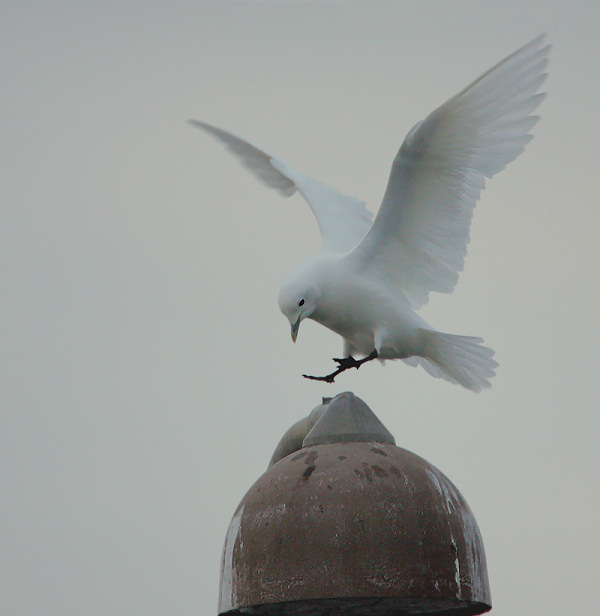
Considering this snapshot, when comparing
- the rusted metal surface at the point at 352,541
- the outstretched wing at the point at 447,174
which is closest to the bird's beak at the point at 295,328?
the outstretched wing at the point at 447,174

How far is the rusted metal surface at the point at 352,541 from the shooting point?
406 centimetres

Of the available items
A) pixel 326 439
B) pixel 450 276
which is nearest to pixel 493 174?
pixel 450 276

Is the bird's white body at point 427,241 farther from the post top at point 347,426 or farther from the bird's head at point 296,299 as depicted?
the post top at point 347,426

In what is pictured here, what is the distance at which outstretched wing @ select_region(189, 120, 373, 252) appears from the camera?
8.26 metres

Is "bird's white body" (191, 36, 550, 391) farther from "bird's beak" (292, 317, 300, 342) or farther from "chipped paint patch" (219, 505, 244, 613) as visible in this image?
"chipped paint patch" (219, 505, 244, 613)

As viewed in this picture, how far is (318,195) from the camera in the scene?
28.8ft

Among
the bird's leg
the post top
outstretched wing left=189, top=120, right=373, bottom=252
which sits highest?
outstretched wing left=189, top=120, right=373, bottom=252

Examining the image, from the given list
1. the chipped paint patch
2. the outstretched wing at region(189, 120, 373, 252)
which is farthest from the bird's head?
the chipped paint patch

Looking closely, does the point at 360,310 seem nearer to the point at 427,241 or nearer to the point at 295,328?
the point at 295,328

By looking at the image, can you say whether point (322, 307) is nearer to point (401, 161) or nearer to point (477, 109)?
point (401, 161)

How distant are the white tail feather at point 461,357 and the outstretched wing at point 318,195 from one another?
137cm

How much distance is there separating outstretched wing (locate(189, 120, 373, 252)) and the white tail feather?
4.51ft

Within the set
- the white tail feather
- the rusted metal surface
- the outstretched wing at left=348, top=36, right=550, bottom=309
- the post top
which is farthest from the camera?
the white tail feather

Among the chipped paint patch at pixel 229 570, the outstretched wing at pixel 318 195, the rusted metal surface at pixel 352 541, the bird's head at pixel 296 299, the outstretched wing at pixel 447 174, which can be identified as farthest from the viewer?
the outstretched wing at pixel 318 195
